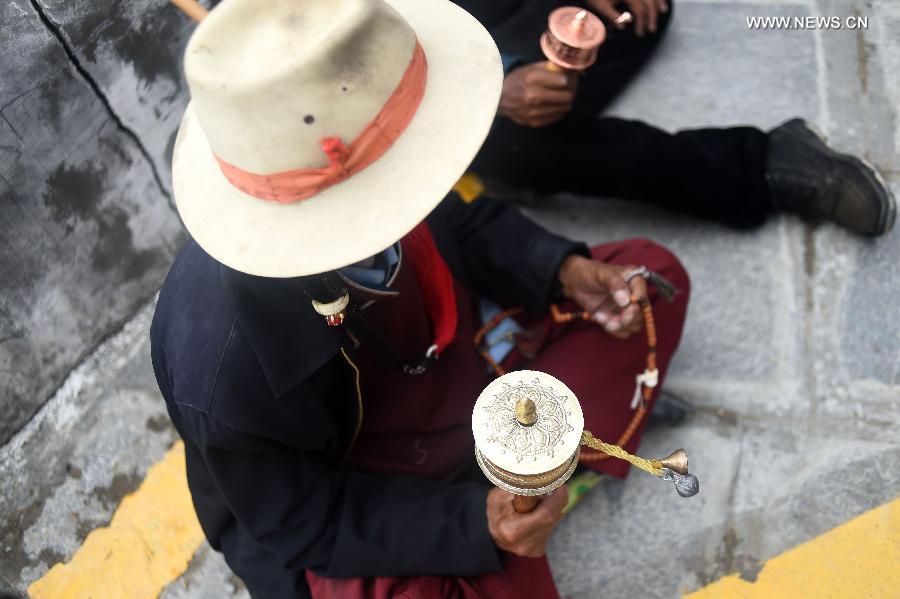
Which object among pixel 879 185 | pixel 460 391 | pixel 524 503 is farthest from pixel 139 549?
pixel 879 185

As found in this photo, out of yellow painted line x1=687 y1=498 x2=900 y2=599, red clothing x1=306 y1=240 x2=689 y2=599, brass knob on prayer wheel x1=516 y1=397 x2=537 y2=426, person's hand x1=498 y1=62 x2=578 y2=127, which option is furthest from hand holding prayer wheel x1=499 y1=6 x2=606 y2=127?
yellow painted line x1=687 y1=498 x2=900 y2=599

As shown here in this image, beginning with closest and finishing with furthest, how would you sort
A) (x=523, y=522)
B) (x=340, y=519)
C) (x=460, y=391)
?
1. (x=523, y=522)
2. (x=340, y=519)
3. (x=460, y=391)

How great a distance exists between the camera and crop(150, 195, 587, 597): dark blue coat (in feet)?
4.96

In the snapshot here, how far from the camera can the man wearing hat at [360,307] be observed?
124cm

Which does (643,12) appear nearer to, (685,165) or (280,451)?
(685,165)

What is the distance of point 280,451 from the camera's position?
1.64 m

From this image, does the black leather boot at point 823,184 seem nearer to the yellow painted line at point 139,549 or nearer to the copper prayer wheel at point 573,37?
the copper prayer wheel at point 573,37

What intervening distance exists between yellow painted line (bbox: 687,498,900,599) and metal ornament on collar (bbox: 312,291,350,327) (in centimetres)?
127

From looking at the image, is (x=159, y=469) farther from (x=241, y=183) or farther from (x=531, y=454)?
(x=531, y=454)

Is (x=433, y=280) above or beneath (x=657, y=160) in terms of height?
above

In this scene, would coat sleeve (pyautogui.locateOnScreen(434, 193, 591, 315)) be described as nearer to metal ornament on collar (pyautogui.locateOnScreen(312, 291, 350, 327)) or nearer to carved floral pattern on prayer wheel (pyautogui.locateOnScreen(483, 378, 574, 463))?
metal ornament on collar (pyautogui.locateOnScreen(312, 291, 350, 327))

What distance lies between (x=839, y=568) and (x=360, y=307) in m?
1.43

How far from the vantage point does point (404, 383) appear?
1.88 metres

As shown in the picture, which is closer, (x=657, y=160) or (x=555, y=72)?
(x=555, y=72)
